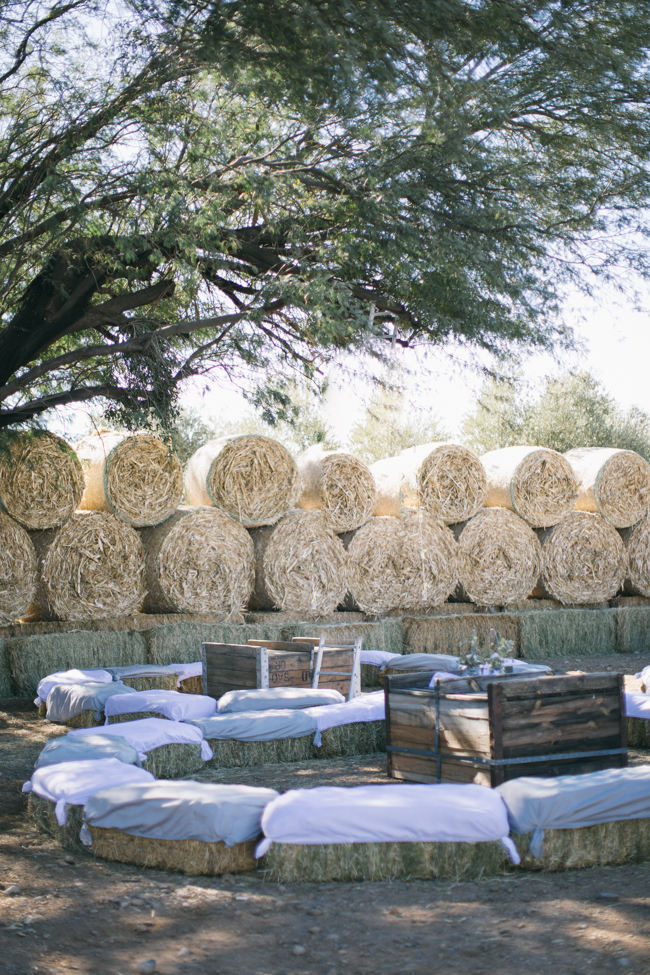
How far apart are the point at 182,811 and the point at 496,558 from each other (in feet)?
32.0

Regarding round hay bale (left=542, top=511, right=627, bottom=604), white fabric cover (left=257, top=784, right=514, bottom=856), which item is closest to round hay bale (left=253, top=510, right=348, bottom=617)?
round hay bale (left=542, top=511, right=627, bottom=604)

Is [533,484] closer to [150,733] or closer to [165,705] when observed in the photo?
[165,705]

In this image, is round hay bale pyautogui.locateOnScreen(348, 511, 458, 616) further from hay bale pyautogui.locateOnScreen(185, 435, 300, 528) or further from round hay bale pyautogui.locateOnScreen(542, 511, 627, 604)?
round hay bale pyautogui.locateOnScreen(542, 511, 627, 604)

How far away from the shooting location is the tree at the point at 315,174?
6316 millimetres

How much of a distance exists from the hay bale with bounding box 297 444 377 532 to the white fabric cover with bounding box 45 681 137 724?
14.1 ft

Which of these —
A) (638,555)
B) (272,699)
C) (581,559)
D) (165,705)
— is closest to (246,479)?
(272,699)

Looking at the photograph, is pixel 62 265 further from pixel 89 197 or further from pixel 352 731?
pixel 352 731

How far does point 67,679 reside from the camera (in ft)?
31.4

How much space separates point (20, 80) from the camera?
24.5 ft

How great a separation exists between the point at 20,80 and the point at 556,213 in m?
4.29

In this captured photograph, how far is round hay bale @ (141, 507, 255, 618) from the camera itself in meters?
11.4

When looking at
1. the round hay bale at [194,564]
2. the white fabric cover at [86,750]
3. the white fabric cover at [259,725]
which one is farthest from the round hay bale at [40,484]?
the white fabric cover at [86,750]

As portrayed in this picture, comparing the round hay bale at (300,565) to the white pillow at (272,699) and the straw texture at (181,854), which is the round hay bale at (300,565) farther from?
the straw texture at (181,854)

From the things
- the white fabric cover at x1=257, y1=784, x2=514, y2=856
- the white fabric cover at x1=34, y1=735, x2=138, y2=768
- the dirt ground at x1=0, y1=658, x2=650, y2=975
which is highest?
the white fabric cover at x1=34, y1=735, x2=138, y2=768
